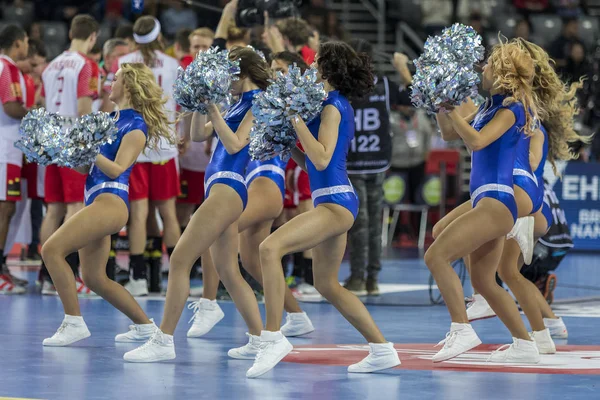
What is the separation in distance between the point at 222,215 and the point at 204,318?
4.18 feet

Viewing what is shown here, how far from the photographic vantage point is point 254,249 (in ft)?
22.9

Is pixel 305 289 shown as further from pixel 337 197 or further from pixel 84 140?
pixel 337 197

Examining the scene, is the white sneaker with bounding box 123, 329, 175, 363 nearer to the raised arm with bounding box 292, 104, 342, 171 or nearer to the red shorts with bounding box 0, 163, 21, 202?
the raised arm with bounding box 292, 104, 342, 171

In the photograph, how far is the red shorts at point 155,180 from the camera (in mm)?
9109

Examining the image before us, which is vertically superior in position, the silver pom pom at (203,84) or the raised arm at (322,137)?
the silver pom pom at (203,84)

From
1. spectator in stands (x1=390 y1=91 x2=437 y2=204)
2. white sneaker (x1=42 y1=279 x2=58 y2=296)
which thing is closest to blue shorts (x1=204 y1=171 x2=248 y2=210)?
white sneaker (x1=42 y1=279 x2=58 y2=296)

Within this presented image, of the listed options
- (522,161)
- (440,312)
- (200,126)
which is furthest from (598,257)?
(200,126)

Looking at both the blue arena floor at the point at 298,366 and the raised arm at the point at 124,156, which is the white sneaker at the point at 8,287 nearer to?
the blue arena floor at the point at 298,366

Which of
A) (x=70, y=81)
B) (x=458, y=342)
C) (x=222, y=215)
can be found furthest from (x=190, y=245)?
(x=70, y=81)

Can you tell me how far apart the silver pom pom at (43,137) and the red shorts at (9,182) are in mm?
Result: 3191

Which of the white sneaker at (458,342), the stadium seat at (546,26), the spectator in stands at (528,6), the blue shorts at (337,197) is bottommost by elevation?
the white sneaker at (458,342)

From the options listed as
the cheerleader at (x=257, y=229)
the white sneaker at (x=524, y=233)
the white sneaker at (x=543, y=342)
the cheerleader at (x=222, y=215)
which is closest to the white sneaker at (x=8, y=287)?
the cheerleader at (x=257, y=229)

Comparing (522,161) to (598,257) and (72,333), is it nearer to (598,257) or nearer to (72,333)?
(72,333)

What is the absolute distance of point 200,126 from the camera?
6105 mm
